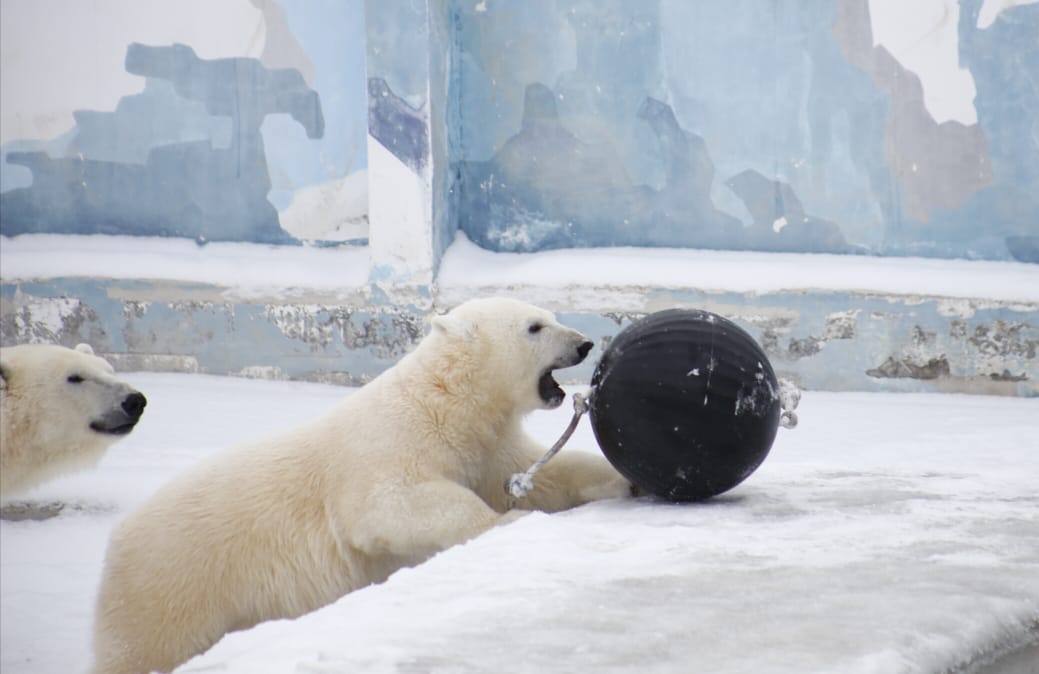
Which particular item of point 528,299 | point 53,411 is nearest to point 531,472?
point 53,411

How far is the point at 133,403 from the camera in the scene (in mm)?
2965

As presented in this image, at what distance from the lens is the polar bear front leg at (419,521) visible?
250 centimetres

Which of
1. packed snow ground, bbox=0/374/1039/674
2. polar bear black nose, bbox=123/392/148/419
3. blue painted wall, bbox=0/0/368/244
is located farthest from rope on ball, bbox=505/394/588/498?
blue painted wall, bbox=0/0/368/244

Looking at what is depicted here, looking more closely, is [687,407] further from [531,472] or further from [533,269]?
[533,269]

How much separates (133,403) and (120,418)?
0.05 meters

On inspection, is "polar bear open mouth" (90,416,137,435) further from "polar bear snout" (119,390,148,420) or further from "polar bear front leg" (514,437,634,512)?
"polar bear front leg" (514,437,634,512)

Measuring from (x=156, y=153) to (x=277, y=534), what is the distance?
174 inches

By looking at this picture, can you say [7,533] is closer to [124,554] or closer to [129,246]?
[124,554]

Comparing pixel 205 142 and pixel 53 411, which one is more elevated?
pixel 205 142

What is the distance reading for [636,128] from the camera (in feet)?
19.0

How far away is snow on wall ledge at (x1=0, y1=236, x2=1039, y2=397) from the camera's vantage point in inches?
213

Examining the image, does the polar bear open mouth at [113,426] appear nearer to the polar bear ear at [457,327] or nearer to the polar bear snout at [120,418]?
the polar bear snout at [120,418]

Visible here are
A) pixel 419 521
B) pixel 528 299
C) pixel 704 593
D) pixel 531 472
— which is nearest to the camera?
pixel 704 593

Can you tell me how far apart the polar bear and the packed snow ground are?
21.9 inches
